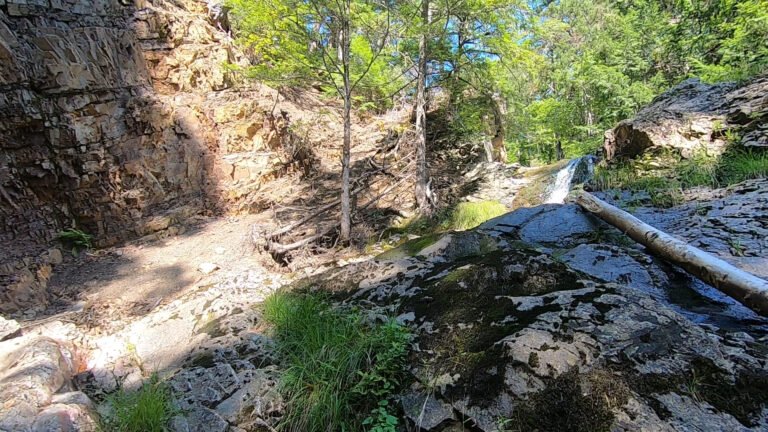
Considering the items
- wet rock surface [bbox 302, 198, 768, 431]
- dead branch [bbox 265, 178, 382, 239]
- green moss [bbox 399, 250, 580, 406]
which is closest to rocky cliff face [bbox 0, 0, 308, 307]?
dead branch [bbox 265, 178, 382, 239]

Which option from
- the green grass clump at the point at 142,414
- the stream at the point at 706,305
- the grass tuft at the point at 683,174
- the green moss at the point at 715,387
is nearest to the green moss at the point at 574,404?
the green moss at the point at 715,387

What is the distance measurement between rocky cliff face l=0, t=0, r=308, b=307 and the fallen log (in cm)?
956

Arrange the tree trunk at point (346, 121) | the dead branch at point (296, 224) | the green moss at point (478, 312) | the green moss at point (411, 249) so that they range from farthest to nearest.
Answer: the dead branch at point (296, 224), the tree trunk at point (346, 121), the green moss at point (411, 249), the green moss at point (478, 312)

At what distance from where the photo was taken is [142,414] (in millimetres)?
2486

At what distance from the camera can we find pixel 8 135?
8.35 m

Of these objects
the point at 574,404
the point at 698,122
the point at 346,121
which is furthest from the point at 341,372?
the point at 698,122

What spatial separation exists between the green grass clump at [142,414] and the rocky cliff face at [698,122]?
8.27m

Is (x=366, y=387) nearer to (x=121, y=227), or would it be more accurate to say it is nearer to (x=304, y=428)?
(x=304, y=428)

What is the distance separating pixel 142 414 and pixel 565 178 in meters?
9.43

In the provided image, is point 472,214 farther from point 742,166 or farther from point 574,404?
point 574,404

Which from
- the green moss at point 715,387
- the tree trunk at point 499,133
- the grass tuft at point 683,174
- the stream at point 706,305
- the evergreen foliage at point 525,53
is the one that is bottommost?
the stream at point 706,305

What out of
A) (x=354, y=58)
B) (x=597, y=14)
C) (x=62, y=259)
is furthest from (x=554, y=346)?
(x=597, y=14)

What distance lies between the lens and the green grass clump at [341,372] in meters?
2.41

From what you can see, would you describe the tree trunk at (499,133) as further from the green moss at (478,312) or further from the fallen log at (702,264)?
the green moss at (478,312)
